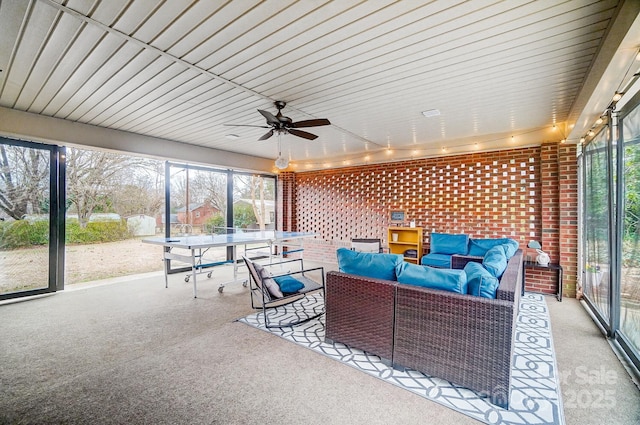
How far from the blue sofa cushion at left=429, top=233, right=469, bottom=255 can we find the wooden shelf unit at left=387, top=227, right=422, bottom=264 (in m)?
0.38

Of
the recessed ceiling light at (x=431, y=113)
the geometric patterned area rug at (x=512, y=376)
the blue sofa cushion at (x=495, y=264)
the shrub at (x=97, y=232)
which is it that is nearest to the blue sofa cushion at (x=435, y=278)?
the blue sofa cushion at (x=495, y=264)

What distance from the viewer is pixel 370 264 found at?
8.64 feet

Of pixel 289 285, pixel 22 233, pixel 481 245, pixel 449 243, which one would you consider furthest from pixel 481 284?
pixel 22 233

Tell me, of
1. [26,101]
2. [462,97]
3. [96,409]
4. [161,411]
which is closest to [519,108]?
[462,97]

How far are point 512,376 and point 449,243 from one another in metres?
3.14

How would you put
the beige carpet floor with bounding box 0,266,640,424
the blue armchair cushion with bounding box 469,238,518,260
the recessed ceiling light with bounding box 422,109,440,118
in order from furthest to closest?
the blue armchair cushion with bounding box 469,238,518,260
the recessed ceiling light with bounding box 422,109,440,118
the beige carpet floor with bounding box 0,266,640,424

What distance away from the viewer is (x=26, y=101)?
12.3 feet

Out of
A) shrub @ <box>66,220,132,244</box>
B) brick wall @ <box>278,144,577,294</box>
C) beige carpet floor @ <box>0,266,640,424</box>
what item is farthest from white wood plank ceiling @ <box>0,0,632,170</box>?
beige carpet floor @ <box>0,266,640,424</box>

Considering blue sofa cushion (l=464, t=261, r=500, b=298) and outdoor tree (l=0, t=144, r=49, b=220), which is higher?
outdoor tree (l=0, t=144, r=49, b=220)

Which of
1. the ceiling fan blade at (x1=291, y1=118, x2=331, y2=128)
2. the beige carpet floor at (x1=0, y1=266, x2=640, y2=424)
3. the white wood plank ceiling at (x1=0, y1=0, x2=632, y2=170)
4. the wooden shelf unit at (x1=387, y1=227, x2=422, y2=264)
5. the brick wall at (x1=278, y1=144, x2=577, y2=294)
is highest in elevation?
the white wood plank ceiling at (x1=0, y1=0, x2=632, y2=170)

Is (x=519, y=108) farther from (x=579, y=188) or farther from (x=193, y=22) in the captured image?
(x=193, y=22)

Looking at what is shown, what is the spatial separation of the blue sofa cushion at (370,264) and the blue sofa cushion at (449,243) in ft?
10.1

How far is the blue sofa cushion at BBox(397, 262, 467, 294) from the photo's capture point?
219cm

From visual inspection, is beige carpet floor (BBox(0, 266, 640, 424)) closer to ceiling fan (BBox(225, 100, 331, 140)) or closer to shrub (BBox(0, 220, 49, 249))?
shrub (BBox(0, 220, 49, 249))
